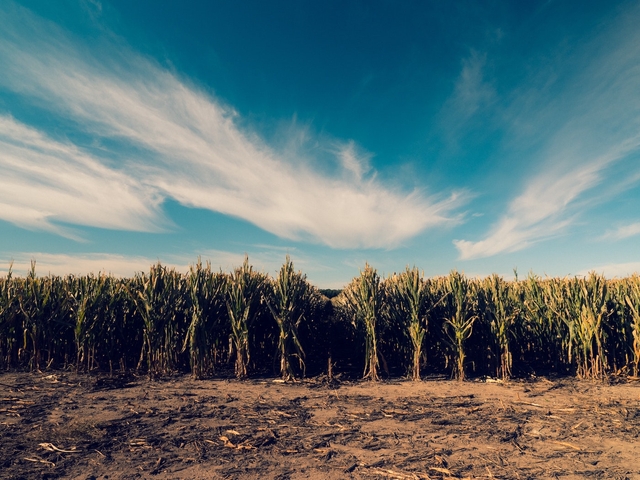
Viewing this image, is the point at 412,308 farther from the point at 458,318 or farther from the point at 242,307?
the point at 242,307

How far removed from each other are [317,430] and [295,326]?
360 centimetres

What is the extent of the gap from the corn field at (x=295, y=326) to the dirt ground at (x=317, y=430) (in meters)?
0.95

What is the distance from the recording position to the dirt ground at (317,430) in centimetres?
441

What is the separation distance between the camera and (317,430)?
5.65m

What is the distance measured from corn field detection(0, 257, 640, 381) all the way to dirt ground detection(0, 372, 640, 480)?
Result: 95cm

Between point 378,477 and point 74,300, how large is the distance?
368 inches

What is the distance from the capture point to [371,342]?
9328mm

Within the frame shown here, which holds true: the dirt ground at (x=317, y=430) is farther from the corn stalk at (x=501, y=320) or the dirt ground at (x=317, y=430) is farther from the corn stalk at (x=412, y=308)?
the corn stalk at (x=412, y=308)

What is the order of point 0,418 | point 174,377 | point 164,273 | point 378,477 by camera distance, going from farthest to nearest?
point 164,273, point 174,377, point 0,418, point 378,477

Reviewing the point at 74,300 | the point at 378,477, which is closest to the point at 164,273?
the point at 74,300

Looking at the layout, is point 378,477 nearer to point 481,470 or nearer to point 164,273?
point 481,470

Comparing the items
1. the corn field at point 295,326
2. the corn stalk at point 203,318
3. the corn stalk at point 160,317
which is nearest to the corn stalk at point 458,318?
the corn field at point 295,326

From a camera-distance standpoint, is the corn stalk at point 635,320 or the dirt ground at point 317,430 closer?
the dirt ground at point 317,430

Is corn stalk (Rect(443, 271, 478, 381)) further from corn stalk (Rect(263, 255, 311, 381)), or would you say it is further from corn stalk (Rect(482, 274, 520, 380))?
corn stalk (Rect(263, 255, 311, 381))
